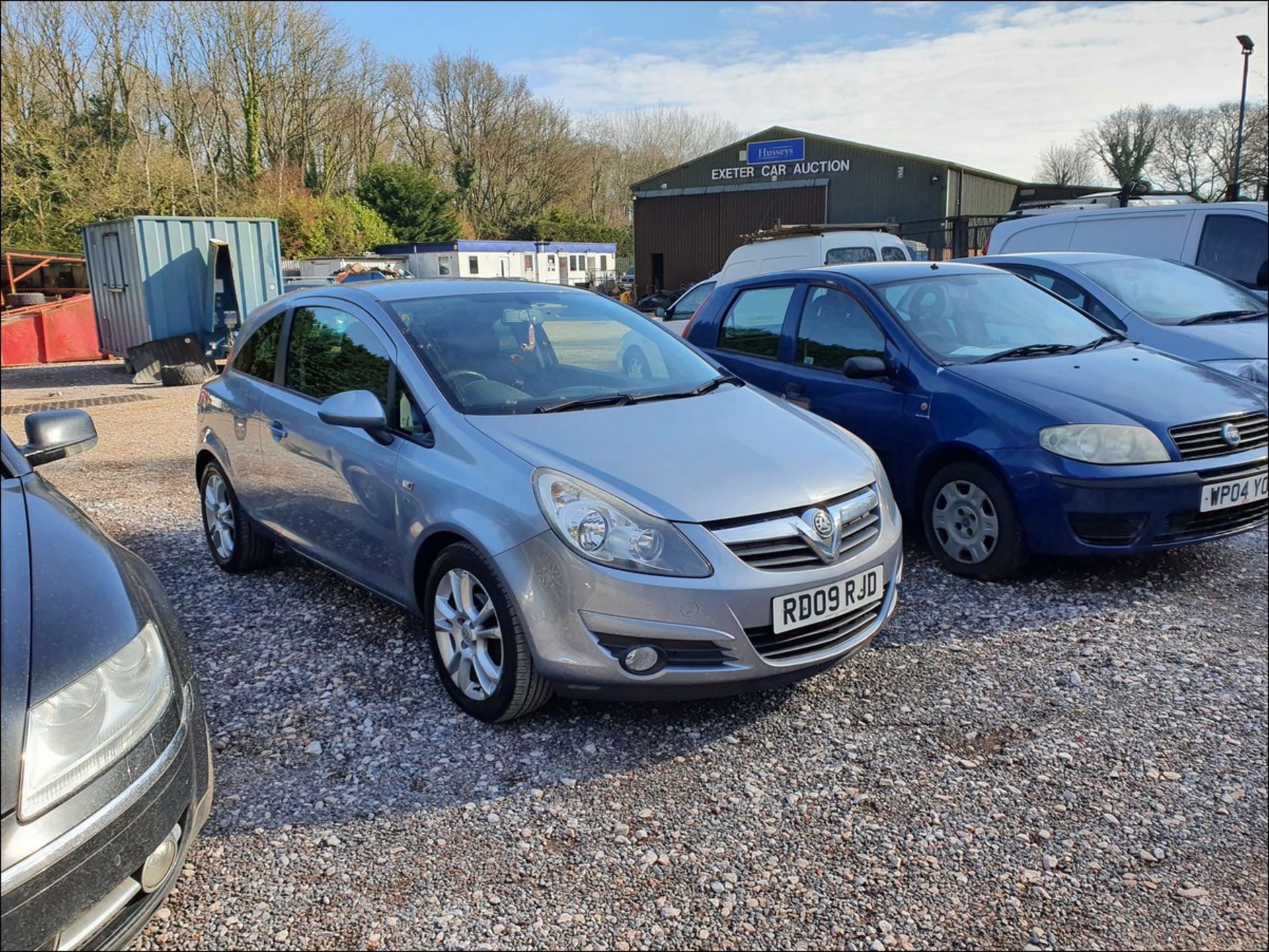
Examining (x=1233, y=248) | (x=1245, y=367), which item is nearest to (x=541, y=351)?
(x=1245, y=367)

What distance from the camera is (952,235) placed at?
22.5 metres

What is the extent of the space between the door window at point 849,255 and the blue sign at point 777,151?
2412 centimetres

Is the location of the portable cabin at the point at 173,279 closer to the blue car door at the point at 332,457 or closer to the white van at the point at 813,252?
the white van at the point at 813,252

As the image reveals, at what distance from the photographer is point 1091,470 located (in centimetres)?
433

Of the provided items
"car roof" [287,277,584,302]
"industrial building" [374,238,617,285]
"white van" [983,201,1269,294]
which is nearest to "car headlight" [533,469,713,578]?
"car roof" [287,277,584,302]

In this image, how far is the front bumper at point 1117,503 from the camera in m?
4.31

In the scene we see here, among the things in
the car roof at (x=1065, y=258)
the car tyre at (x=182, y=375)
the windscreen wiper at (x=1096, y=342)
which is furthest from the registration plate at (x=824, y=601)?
the car tyre at (x=182, y=375)

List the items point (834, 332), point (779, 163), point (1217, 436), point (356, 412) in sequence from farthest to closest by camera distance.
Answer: point (779, 163), point (834, 332), point (1217, 436), point (356, 412)

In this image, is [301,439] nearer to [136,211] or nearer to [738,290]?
[738,290]

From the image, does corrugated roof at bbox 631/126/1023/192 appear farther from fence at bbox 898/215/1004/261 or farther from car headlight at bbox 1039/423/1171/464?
car headlight at bbox 1039/423/1171/464

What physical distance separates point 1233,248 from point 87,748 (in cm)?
922

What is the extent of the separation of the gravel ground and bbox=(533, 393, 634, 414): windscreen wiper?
1.13 meters

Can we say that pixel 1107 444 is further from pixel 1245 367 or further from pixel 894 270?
pixel 1245 367

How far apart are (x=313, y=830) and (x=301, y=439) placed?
2.00m
